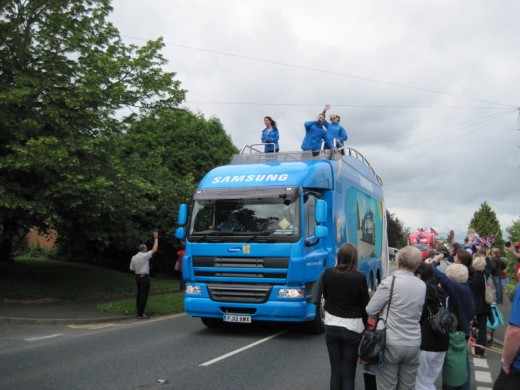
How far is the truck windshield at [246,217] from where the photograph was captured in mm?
9391

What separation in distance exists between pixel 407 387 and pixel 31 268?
18.6 metres

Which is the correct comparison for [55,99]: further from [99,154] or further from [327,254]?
[327,254]

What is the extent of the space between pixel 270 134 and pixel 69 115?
19.1 ft

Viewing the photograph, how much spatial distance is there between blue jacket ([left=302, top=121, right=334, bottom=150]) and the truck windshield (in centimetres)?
347

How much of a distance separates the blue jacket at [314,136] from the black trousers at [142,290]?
16.8 feet

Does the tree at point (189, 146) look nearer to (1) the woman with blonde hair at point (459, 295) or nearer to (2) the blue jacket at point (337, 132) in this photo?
(2) the blue jacket at point (337, 132)

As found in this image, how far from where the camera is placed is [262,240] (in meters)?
9.27

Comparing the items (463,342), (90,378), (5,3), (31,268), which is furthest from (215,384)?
(31,268)

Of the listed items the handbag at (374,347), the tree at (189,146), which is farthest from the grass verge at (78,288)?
the handbag at (374,347)

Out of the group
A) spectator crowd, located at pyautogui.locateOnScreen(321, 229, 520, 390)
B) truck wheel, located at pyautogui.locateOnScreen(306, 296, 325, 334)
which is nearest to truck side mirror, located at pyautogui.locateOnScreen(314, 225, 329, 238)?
truck wheel, located at pyautogui.locateOnScreen(306, 296, 325, 334)

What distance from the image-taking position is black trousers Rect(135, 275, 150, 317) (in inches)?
507

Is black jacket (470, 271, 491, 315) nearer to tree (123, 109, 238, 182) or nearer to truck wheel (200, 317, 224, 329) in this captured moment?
truck wheel (200, 317, 224, 329)

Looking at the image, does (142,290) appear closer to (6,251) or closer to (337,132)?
(337,132)

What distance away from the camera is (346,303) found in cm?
518
